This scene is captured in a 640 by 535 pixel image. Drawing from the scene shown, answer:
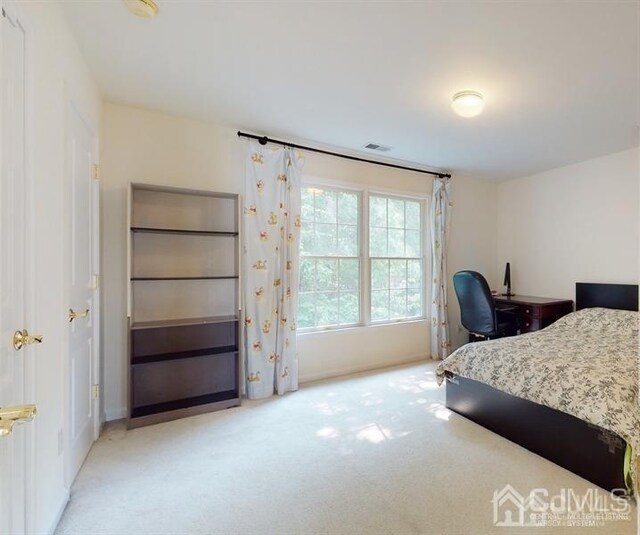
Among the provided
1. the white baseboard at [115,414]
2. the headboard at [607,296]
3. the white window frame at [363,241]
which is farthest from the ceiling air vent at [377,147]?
the white baseboard at [115,414]

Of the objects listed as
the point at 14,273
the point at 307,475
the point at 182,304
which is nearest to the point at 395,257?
the point at 182,304

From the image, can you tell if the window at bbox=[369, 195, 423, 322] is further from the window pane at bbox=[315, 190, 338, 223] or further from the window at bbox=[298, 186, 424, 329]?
the window pane at bbox=[315, 190, 338, 223]

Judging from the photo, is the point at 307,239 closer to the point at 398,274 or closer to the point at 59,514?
the point at 398,274

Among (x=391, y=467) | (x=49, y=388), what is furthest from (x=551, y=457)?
(x=49, y=388)

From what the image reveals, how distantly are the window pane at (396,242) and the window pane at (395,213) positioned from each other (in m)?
0.09

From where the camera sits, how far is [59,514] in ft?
5.26

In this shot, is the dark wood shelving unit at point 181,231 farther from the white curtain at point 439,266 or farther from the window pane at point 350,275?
the white curtain at point 439,266

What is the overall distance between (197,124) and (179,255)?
118 cm

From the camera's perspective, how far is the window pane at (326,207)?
142 inches

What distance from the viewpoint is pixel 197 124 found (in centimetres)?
295

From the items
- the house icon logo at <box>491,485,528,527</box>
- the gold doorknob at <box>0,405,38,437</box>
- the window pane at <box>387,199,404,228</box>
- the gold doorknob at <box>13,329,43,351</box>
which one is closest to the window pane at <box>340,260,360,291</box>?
the window pane at <box>387,199,404,228</box>

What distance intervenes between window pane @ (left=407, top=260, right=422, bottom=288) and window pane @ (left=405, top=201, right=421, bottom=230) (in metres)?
0.46

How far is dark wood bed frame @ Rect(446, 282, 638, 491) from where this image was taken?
182cm

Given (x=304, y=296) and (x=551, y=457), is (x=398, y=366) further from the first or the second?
(x=551, y=457)
